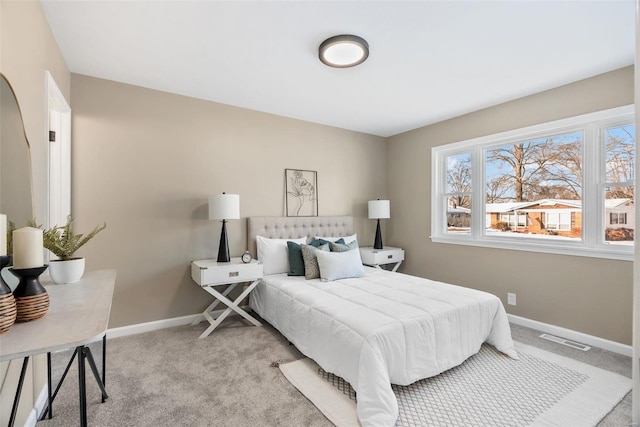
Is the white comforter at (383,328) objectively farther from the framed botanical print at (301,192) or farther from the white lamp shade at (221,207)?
the framed botanical print at (301,192)

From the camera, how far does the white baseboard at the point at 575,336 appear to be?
8.56ft

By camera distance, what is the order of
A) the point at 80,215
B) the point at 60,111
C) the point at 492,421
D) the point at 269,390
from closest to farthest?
the point at 492,421 → the point at 269,390 → the point at 60,111 → the point at 80,215

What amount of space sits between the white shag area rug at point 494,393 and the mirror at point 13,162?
1914 millimetres

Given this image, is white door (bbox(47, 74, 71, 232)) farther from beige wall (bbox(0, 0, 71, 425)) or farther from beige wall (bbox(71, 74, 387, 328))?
beige wall (bbox(0, 0, 71, 425))

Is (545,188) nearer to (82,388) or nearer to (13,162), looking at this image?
(82,388)

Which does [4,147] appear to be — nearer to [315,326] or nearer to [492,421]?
[315,326]

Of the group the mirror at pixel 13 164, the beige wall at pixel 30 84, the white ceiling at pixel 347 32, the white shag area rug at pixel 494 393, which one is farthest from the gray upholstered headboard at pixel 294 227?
the mirror at pixel 13 164

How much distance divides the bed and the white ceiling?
2.01 m

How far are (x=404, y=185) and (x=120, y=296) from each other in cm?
396

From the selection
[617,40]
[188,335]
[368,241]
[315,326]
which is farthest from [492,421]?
[368,241]

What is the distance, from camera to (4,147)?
4.17ft

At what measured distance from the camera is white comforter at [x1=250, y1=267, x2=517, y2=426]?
182 centimetres

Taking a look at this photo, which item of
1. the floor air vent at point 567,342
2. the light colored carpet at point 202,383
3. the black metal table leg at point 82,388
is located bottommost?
the light colored carpet at point 202,383

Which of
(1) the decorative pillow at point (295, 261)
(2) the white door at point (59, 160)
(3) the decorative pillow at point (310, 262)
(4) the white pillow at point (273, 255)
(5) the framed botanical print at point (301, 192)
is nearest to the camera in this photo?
(2) the white door at point (59, 160)
